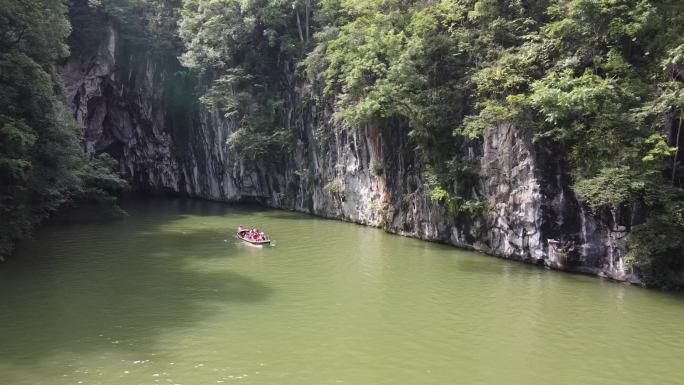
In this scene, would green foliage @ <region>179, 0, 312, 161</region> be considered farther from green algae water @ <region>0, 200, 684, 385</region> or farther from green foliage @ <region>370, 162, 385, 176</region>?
green algae water @ <region>0, 200, 684, 385</region>

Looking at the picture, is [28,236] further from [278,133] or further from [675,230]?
[675,230]

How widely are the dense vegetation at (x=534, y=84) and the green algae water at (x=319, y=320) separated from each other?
243 centimetres

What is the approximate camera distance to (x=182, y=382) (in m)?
7.82

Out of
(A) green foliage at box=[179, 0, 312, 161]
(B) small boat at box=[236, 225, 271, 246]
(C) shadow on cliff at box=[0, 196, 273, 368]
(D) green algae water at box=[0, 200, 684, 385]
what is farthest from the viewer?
Answer: (A) green foliage at box=[179, 0, 312, 161]

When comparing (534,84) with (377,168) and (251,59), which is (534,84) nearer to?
(377,168)

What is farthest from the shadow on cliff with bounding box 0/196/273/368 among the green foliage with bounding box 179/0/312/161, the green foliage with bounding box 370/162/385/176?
the green foliage with bounding box 179/0/312/161

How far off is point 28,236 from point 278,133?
14.3 m

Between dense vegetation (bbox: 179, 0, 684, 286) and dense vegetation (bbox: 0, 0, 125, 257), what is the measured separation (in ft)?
34.7

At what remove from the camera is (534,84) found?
14.2 m

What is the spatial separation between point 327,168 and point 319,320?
641 inches

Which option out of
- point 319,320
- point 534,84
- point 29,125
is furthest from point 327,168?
point 319,320

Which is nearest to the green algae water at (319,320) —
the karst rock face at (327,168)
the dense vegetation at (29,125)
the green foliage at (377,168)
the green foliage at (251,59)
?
the karst rock face at (327,168)

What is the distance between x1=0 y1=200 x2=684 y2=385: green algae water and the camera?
8.37m

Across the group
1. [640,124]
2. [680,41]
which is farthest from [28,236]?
[680,41]
